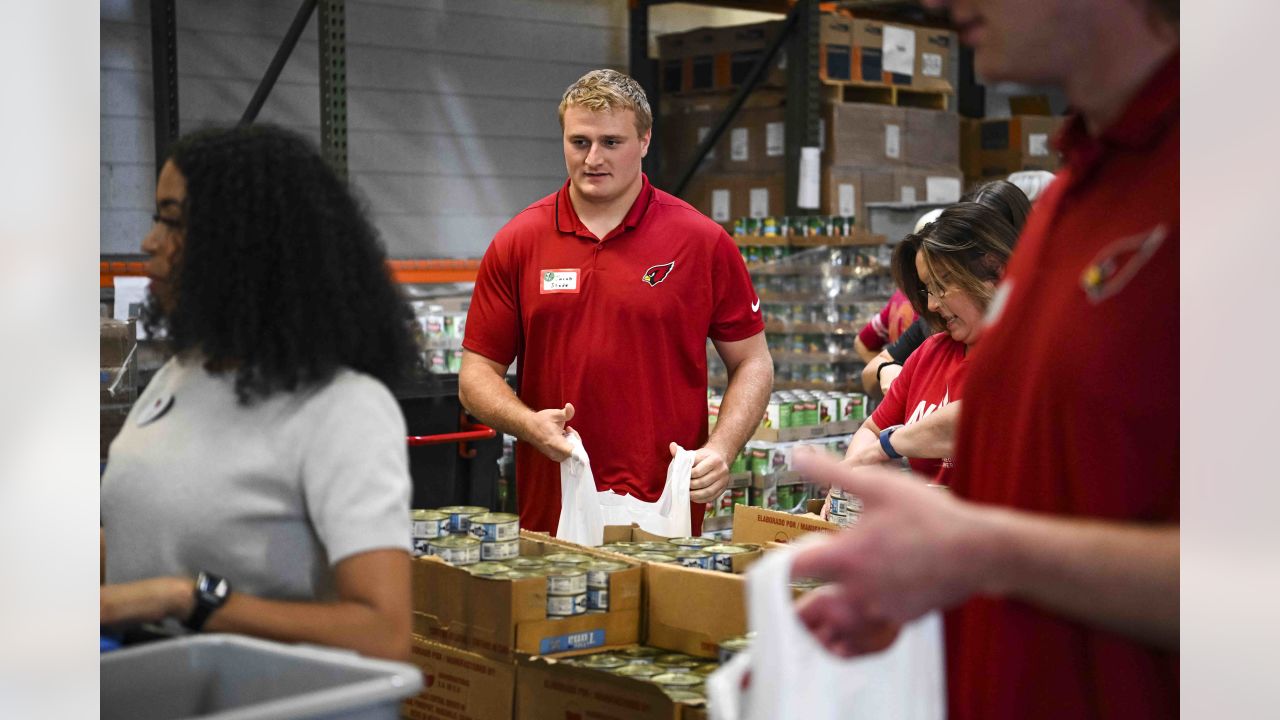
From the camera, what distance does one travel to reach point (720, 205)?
26.6 feet

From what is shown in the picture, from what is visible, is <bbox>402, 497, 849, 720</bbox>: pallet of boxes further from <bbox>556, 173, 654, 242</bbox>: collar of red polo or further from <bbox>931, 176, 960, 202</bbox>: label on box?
<bbox>931, 176, 960, 202</bbox>: label on box

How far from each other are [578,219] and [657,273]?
23 cm

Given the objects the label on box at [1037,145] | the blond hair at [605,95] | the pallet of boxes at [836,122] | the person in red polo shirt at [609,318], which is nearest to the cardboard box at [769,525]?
the person in red polo shirt at [609,318]

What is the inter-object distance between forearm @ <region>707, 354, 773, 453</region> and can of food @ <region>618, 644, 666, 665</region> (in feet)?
3.54

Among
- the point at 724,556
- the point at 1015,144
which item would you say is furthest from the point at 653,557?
the point at 1015,144

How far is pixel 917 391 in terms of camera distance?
285cm

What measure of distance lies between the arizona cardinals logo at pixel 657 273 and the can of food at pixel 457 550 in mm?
1129

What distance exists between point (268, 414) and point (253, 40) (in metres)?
6.38

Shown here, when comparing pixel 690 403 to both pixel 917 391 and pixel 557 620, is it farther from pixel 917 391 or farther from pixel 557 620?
pixel 557 620

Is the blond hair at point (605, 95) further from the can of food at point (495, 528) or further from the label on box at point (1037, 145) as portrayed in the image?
the label on box at point (1037, 145)

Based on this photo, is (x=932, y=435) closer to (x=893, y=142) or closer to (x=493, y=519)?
(x=493, y=519)

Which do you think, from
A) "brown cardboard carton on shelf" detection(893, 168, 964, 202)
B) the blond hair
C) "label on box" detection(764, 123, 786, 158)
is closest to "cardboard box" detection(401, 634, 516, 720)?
the blond hair

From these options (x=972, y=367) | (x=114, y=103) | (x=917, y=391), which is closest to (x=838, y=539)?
(x=972, y=367)
